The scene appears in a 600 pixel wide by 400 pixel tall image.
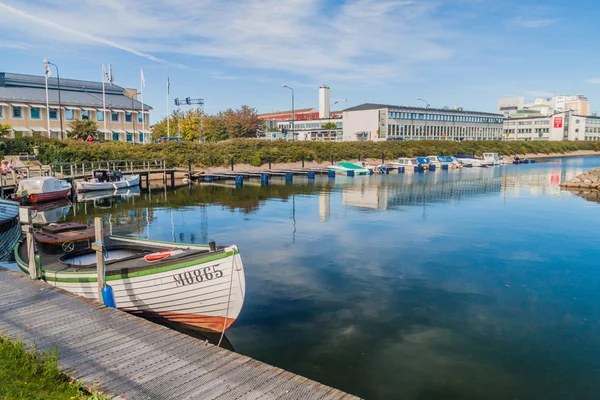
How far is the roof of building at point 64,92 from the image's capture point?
7744 cm

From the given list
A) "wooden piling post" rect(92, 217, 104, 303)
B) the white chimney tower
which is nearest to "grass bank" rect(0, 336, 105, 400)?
"wooden piling post" rect(92, 217, 104, 303)

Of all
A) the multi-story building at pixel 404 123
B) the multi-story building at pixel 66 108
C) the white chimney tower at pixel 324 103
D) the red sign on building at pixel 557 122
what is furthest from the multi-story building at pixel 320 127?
the red sign on building at pixel 557 122

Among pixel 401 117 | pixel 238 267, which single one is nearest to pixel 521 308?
pixel 238 267

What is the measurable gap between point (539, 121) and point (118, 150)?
151502 mm

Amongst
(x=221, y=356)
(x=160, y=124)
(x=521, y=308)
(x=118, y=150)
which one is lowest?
(x=521, y=308)

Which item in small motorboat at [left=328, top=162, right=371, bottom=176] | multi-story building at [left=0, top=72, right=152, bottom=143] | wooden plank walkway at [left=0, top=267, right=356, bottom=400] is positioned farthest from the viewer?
multi-story building at [left=0, top=72, right=152, bottom=143]

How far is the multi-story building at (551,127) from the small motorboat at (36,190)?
502 ft

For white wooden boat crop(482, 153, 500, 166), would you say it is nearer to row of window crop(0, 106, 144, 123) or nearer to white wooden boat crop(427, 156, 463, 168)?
white wooden boat crop(427, 156, 463, 168)

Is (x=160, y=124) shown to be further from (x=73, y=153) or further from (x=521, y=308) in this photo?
(x=521, y=308)

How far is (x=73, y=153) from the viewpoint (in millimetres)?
59094

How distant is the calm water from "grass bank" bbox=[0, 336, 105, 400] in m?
4.75

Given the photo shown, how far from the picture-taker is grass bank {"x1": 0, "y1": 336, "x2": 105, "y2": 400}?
714 centimetres

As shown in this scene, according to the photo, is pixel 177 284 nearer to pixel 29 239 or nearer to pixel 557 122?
pixel 29 239

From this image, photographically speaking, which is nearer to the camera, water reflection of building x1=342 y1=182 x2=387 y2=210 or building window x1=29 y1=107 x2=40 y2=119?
water reflection of building x1=342 y1=182 x2=387 y2=210
